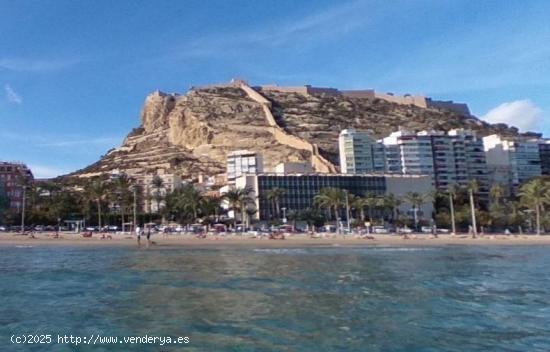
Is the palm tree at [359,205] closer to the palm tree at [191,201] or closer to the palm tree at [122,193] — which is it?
the palm tree at [191,201]

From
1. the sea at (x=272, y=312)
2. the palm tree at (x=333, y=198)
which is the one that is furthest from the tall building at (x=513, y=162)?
the sea at (x=272, y=312)

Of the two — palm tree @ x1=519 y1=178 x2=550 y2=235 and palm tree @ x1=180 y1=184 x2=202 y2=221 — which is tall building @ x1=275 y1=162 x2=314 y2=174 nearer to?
palm tree @ x1=180 y1=184 x2=202 y2=221

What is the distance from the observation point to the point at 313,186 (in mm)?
128875

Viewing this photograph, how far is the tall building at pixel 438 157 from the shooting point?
158 m

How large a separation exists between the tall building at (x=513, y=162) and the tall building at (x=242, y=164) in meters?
77.3

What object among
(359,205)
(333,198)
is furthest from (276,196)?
(359,205)

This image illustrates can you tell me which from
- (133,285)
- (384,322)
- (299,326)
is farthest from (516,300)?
(133,285)

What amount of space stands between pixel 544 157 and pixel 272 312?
7267 inches

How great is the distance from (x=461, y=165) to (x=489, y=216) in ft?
168

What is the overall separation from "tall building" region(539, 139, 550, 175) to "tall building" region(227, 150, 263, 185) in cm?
9707

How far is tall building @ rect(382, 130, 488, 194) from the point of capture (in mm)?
157625

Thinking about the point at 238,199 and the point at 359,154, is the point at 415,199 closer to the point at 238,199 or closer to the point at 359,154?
the point at 238,199

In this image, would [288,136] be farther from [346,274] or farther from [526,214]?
[346,274]

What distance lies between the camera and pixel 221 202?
120688 mm
